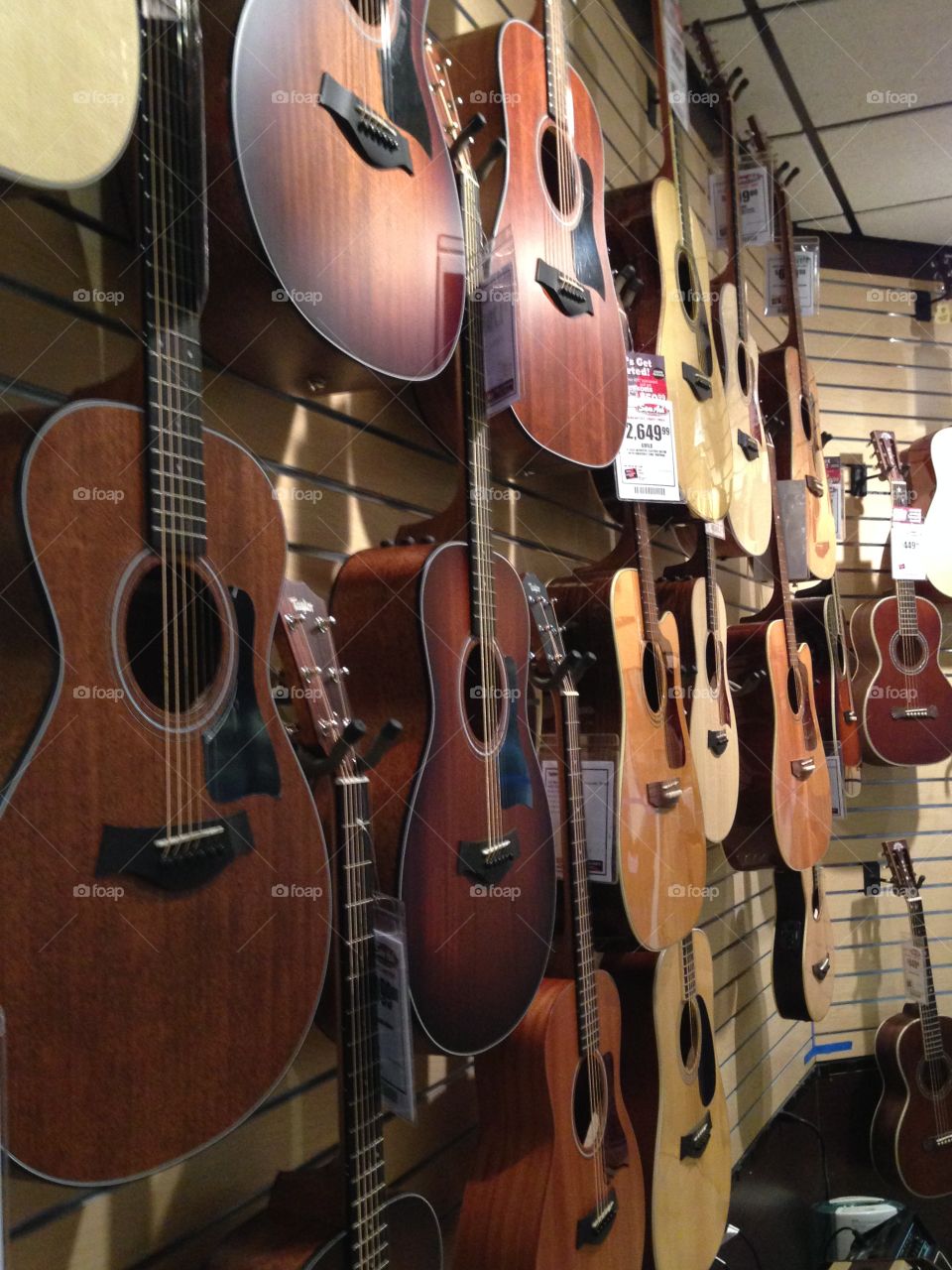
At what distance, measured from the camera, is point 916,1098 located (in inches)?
126

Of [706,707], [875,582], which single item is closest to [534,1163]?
[706,707]

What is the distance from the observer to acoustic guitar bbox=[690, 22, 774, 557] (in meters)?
2.34

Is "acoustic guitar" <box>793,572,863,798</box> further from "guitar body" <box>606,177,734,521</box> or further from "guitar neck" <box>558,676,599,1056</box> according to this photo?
"guitar neck" <box>558,676,599,1056</box>

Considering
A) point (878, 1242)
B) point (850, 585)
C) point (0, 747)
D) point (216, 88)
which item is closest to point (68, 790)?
point (0, 747)

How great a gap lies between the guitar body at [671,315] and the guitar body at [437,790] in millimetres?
912

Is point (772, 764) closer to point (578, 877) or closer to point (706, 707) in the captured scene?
point (706, 707)

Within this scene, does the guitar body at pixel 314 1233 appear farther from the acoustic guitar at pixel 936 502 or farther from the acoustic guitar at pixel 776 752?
the acoustic guitar at pixel 936 502

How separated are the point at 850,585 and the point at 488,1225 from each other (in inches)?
135

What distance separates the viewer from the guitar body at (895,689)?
350 centimetres

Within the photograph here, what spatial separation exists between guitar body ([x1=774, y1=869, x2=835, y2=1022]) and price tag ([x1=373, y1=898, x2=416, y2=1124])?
76.6 inches

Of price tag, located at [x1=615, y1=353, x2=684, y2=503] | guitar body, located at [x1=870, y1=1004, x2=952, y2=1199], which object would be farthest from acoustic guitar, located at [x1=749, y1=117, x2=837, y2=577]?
guitar body, located at [x1=870, y1=1004, x2=952, y2=1199]

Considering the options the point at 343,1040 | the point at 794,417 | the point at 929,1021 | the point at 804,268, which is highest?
the point at 804,268

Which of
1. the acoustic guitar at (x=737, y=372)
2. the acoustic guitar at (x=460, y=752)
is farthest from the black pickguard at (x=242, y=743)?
the acoustic guitar at (x=737, y=372)

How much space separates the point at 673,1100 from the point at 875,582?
3.01m
